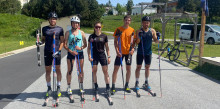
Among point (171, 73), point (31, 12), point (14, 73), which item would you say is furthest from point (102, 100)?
point (31, 12)

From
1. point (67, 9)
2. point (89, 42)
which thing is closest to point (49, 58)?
point (89, 42)

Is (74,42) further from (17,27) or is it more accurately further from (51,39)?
(17,27)

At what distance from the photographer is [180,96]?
5441 mm

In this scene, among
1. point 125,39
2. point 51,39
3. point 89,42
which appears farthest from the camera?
point 125,39

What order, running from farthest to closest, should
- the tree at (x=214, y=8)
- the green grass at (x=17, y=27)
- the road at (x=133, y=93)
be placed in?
1. the tree at (x=214, y=8)
2. the green grass at (x=17, y=27)
3. the road at (x=133, y=93)

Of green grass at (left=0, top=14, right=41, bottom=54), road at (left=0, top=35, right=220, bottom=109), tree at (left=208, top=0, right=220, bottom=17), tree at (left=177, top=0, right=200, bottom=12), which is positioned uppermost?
tree at (left=177, top=0, right=200, bottom=12)

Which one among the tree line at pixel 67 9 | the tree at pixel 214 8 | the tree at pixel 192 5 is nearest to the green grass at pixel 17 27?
the tree line at pixel 67 9

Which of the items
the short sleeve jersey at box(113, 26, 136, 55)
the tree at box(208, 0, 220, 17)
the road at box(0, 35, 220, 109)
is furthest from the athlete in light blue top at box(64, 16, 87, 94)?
the tree at box(208, 0, 220, 17)

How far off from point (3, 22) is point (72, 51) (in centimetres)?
3290

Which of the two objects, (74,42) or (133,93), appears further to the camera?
(133,93)

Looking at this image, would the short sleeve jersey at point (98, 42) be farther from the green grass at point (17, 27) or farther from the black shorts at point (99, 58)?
the green grass at point (17, 27)

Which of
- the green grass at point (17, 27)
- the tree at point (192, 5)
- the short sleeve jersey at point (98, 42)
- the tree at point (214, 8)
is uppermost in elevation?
the tree at point (192, 5)

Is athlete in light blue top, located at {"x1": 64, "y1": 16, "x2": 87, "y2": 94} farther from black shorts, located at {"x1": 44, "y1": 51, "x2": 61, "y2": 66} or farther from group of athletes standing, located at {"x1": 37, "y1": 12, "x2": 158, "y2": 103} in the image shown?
black shorts, located at {"x1": 44, "y1": 51, "x2": 61, "y2": 66}

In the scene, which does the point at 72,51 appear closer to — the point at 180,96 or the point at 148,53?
the point at 148,53
